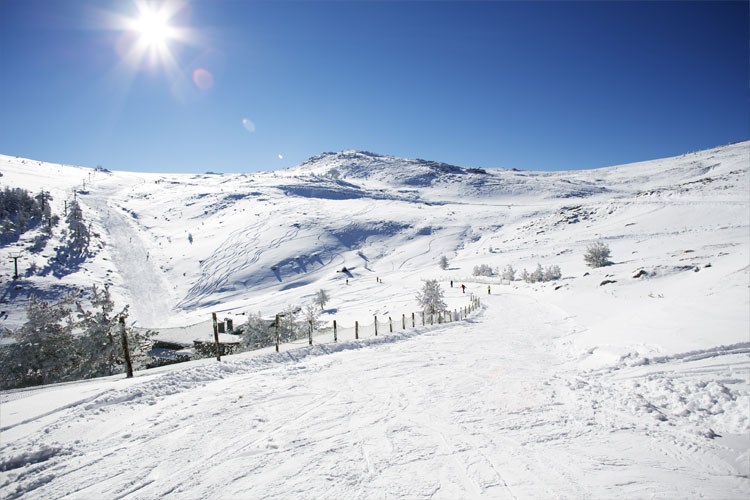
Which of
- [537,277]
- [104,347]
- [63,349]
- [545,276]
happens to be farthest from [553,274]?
[63,349]

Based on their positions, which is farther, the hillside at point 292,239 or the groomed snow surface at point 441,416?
the hillside at point 292,239

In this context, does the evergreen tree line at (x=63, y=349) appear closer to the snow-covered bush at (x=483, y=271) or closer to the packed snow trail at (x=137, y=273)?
the packed snow trail at (x=137, y=273)

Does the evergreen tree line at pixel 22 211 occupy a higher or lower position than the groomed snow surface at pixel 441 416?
higher

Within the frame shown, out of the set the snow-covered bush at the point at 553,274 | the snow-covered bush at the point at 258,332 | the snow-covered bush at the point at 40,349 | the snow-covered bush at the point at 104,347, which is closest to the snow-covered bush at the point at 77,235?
the snow-covered bush at the point at 40,349

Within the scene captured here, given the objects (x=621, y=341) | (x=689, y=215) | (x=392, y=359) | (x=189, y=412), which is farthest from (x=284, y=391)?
(x=689, y=215)

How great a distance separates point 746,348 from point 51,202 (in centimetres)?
13070

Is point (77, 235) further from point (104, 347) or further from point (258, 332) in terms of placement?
point (258, 332)

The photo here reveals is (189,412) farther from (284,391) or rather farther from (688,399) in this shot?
(688,399)

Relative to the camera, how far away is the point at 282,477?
5.21m

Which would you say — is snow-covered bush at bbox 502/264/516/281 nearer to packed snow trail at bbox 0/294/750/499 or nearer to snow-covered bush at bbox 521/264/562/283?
snow-covered bush at bbox 521/264/562/283

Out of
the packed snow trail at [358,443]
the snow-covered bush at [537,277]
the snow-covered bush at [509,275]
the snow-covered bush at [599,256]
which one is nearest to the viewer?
the packed snow trail at [358,443]

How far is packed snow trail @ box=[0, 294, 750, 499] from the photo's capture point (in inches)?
197

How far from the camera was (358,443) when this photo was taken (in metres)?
6.25

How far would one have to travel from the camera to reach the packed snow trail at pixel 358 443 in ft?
16.4
